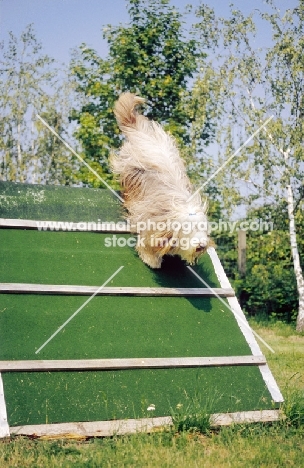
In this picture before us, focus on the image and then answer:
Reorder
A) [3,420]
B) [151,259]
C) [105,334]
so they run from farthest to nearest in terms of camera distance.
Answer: [151,259] < [105,334] < [3,420]

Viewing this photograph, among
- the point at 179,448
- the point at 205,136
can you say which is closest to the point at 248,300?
the point at 205,136

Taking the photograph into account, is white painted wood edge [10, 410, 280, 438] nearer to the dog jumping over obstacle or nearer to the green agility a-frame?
the green agility a-frame

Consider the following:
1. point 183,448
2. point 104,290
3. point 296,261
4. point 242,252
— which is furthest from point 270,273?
point 183,448

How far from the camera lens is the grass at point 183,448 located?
3.54 metres

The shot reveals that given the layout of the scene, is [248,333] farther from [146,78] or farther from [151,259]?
[146,78]

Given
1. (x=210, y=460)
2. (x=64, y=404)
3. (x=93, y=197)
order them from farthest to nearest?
(x=93, y=197), (x=64, y=404), (x=210, y=460)

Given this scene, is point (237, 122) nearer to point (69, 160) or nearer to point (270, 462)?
point (69, 160)

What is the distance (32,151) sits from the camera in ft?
52.5

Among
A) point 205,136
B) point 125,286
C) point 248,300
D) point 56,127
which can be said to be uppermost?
point 56,127

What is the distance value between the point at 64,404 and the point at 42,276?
4.07 ft

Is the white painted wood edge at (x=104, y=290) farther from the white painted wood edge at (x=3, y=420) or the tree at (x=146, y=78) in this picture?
the tree at (x=146, y=78)

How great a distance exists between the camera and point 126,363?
437 centimetres

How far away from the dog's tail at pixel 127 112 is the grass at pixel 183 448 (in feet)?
12.0

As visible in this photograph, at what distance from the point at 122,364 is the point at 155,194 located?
1863 millimetres
